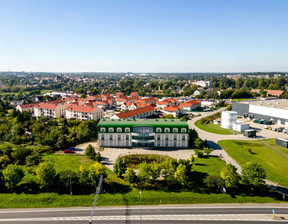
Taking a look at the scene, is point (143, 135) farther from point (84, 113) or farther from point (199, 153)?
point (84, 113)

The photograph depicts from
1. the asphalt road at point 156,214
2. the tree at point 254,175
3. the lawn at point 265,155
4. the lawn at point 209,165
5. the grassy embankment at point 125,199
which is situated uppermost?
the tree at point 254,175

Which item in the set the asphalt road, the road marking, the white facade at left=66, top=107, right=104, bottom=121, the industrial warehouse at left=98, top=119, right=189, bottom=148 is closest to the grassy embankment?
the asphalt road

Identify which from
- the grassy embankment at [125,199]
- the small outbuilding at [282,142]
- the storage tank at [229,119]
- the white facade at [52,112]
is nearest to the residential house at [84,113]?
the white facade at [52,112]

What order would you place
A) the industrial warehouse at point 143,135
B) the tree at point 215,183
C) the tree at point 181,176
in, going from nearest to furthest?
the tree at point 215,183 → the tree at point 181,176 → the industrial warehouse at point 143,135

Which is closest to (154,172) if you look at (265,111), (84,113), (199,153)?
(199,153)

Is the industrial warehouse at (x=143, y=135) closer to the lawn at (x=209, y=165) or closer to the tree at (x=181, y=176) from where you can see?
the lawn at (x=209, y=165)

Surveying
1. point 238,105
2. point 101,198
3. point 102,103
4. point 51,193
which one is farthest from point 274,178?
point 102,103

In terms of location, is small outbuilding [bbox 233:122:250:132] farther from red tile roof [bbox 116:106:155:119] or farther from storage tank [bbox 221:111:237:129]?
red tile roof [bbox 116:106:155:119]

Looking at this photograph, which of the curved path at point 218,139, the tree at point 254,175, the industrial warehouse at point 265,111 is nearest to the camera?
the tree at point 254,175
